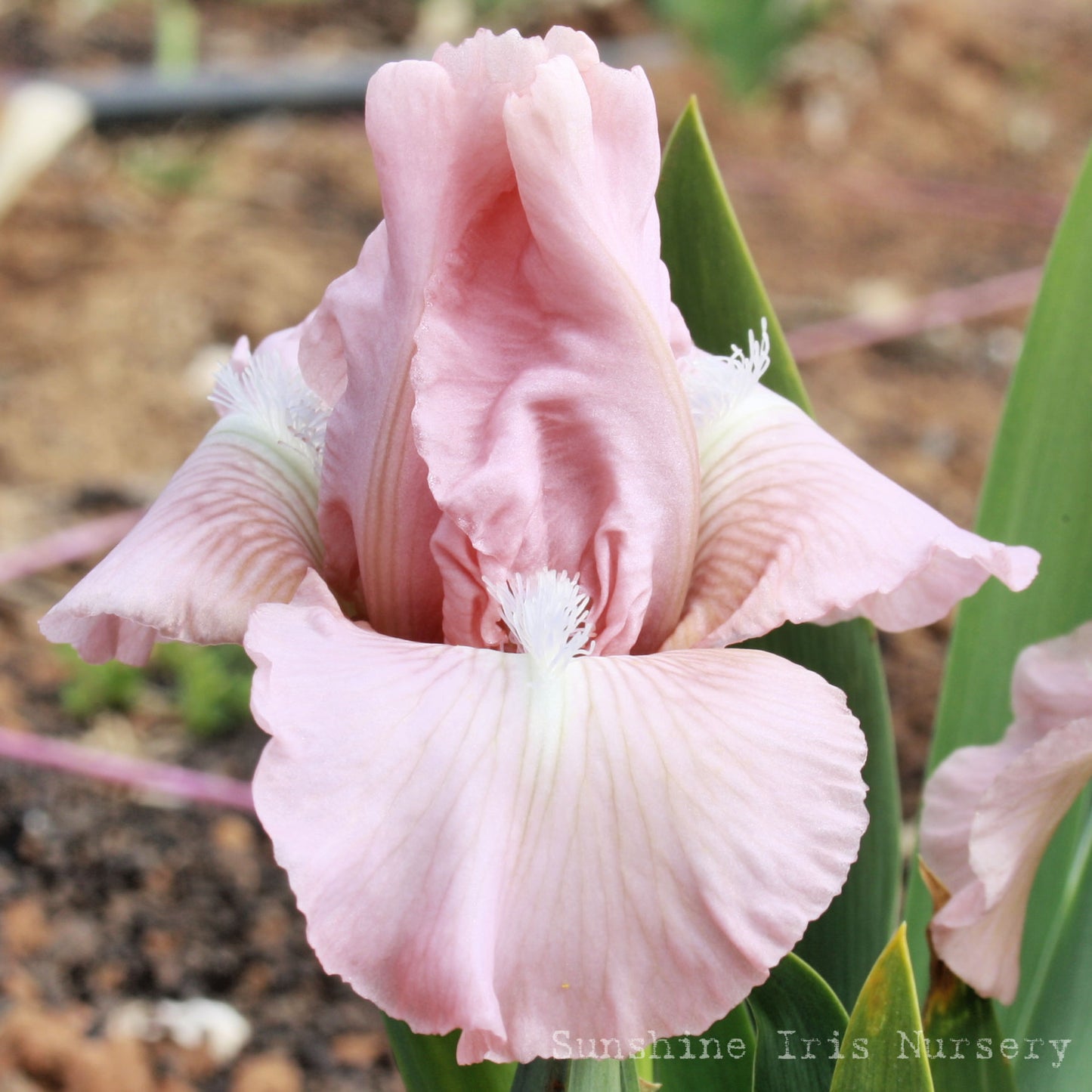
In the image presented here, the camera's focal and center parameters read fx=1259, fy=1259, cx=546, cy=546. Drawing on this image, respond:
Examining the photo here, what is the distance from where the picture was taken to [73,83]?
10.2 ft

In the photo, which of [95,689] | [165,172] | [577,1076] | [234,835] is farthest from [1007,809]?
[165,172]

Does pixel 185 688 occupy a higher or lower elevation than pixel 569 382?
lower

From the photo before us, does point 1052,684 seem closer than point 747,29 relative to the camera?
Yes

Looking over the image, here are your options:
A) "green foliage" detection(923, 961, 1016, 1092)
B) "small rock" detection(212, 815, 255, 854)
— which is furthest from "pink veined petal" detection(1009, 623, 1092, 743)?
"small rock" detection(212, 815, 255, 854)

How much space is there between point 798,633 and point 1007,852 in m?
0.17

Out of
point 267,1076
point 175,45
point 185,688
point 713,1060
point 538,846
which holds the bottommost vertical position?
point 267,1076

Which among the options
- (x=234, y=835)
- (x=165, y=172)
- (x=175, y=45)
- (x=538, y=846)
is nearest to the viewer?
(x=538, y=846)

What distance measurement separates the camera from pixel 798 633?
0.73 meters

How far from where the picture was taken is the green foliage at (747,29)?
3.25m

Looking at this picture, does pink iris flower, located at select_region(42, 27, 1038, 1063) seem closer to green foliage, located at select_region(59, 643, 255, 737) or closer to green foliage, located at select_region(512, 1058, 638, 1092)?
green foliage, located at select_region(512, 1058, 638, 1092)

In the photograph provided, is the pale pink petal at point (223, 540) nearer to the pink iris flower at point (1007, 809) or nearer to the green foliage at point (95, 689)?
the pink iris flower at point (1007, 809)

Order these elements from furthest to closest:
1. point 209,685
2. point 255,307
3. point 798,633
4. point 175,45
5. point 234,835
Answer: point 175,45
point 255,307
point 209,685
point 234,835
point 798,633

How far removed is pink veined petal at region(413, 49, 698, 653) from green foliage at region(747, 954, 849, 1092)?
0.18 m

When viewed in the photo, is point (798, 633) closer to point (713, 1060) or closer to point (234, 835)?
point (713, 1060)
